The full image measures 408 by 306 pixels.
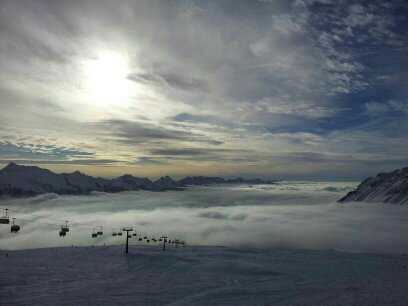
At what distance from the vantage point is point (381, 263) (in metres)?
95.2


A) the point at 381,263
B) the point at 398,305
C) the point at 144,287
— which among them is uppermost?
the point at 398,305

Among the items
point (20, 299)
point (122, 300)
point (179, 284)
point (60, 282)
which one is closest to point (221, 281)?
point (179, 284)

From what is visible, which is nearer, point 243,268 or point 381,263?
point 243,268

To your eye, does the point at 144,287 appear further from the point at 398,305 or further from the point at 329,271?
the point at 329,271

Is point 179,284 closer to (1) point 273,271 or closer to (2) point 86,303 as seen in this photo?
(2) point 86,303

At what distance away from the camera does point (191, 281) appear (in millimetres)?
56531

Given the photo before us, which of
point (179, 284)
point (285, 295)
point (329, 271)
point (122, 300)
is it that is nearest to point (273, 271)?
point (329, 271)

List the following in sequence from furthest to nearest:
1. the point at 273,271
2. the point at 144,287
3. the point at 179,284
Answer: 1. the point at 273,271
2. the point at 179,284
3. the point at 144,287

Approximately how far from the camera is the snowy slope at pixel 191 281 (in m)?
39.2

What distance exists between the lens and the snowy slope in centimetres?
3919

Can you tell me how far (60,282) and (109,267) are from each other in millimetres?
22944

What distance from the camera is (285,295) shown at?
41.2 meters

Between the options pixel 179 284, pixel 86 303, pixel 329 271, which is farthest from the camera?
pixel 329 271

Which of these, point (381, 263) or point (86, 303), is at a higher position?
point (86, 303)
